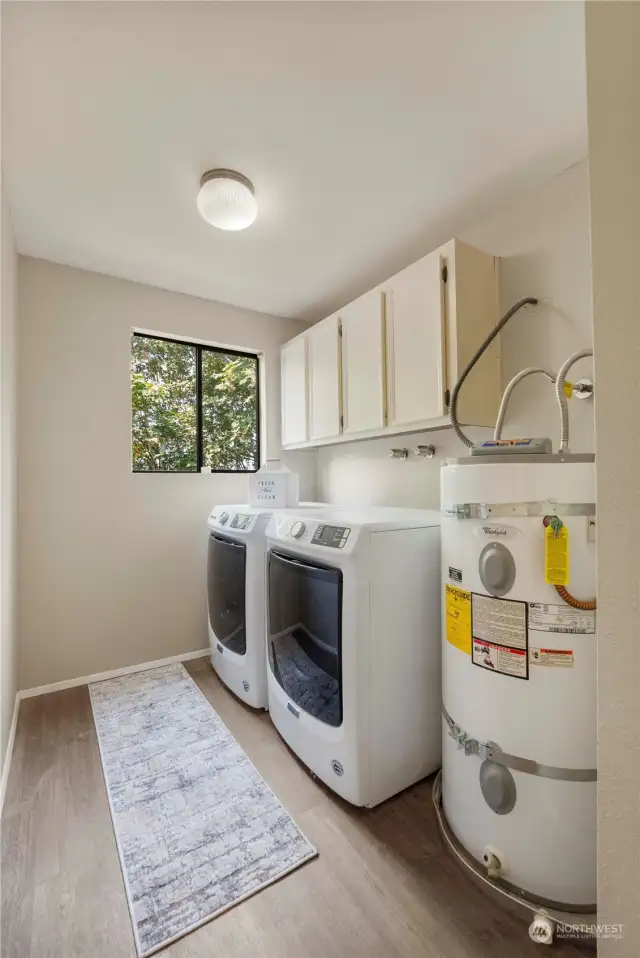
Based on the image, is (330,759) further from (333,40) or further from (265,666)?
(333,40)

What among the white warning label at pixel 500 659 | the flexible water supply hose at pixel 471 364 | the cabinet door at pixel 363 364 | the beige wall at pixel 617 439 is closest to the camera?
the beige wall at pixel 617 439

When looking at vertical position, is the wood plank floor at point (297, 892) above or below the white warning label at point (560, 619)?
below

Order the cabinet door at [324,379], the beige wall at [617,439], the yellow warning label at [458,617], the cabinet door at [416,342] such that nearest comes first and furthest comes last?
1. the beige wall at [617,439]
2. the yellow warning label at [458,617]
3. the cabinet door at [416,342]
4. the cabinet door at [324,379]

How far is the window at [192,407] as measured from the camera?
283 centimetres

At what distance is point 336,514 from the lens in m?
1.89

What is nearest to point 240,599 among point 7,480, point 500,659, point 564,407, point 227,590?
point 227,590

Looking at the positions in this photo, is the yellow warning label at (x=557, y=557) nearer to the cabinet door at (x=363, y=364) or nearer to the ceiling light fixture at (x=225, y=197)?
the cabinet door at (x=363, y=364)

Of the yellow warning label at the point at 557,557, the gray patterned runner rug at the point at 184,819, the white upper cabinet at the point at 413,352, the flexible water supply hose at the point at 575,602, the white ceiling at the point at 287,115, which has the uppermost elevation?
the white ceiling at the point at 287,115

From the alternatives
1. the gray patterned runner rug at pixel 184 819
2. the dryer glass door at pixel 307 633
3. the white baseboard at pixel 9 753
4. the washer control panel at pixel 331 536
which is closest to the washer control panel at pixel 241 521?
the dryer glass door at pixel 307 633

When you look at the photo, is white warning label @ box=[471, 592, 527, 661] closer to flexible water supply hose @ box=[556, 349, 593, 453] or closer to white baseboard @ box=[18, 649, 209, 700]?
flexible water supply hose @ box=[556, 349, 593, 453]

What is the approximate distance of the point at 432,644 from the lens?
5.51 feet

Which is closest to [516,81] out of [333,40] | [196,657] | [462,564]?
[333,40]

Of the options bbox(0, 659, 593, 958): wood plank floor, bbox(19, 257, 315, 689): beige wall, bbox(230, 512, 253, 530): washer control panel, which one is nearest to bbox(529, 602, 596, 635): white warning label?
bbox(0, 659, 593, 958): wood plank floor

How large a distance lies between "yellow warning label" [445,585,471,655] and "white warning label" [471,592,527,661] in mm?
25
